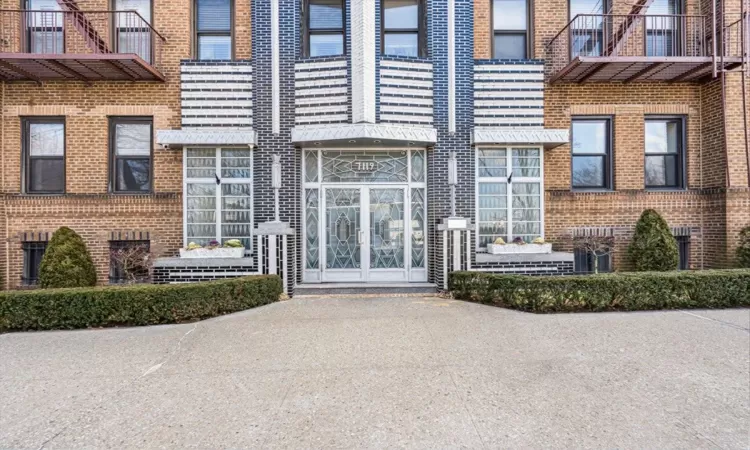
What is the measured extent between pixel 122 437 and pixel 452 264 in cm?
684

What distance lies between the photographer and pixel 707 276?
23.8 feet

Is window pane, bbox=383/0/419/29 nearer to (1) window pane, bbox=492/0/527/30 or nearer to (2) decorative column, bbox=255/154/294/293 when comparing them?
(1) window pane, bbox=492/0/527/30

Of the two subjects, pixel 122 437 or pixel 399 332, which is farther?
pixel 399 332

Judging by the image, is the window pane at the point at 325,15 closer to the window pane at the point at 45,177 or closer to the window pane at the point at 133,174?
the window pane at the point at 133,174

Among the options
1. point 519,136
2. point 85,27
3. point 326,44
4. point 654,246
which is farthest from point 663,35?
point 85,27

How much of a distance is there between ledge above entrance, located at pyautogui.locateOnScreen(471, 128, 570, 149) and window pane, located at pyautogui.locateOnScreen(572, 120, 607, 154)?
1099mm

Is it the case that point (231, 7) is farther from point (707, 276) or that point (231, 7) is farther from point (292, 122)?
point (707, 276)

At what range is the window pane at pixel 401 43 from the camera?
31.6 ft

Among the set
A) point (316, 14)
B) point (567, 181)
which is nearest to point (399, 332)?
point (567, 181)

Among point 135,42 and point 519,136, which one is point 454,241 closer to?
point 519,136

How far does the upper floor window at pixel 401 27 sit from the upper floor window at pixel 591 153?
431cm

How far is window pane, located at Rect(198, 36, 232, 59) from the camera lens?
970 centimetres

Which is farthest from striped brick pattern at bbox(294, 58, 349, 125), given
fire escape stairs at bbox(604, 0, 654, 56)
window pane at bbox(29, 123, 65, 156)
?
fire escape stairs at bbox(604, 0, 654, 56)

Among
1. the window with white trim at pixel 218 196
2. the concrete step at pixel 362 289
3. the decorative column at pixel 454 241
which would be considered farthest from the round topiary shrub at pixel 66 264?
the decorative column at pixel 454 241
